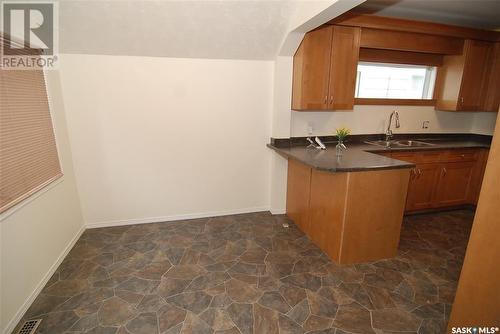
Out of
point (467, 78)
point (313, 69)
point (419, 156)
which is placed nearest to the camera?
point (313, 69)

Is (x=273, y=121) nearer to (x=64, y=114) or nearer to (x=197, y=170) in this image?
(x=197, y=170)

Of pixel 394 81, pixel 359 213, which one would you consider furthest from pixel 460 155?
pixel 359 213

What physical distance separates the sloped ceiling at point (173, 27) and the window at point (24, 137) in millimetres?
595

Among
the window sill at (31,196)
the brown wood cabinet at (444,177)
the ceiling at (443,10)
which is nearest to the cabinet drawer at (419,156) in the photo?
the brown wood cabinet at (444,177)

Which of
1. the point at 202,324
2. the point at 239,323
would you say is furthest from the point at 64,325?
the point at 239,323

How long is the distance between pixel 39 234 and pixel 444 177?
4669 mm

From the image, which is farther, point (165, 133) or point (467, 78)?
point (467, 78)

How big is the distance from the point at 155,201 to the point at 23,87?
5.84 ft

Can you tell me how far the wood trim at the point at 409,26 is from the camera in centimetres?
285

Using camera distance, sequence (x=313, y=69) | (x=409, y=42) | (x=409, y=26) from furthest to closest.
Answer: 1. (x=409, y=42)
2. (x=409, y=26)
3. (x=313, y=69)

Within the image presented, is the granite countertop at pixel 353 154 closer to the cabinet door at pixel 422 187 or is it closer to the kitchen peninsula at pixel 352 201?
the kitchen peninsula at pixel 352 201

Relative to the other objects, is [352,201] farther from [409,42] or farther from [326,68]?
[409,42]

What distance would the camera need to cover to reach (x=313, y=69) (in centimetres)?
292

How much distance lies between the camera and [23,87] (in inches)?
81.0
